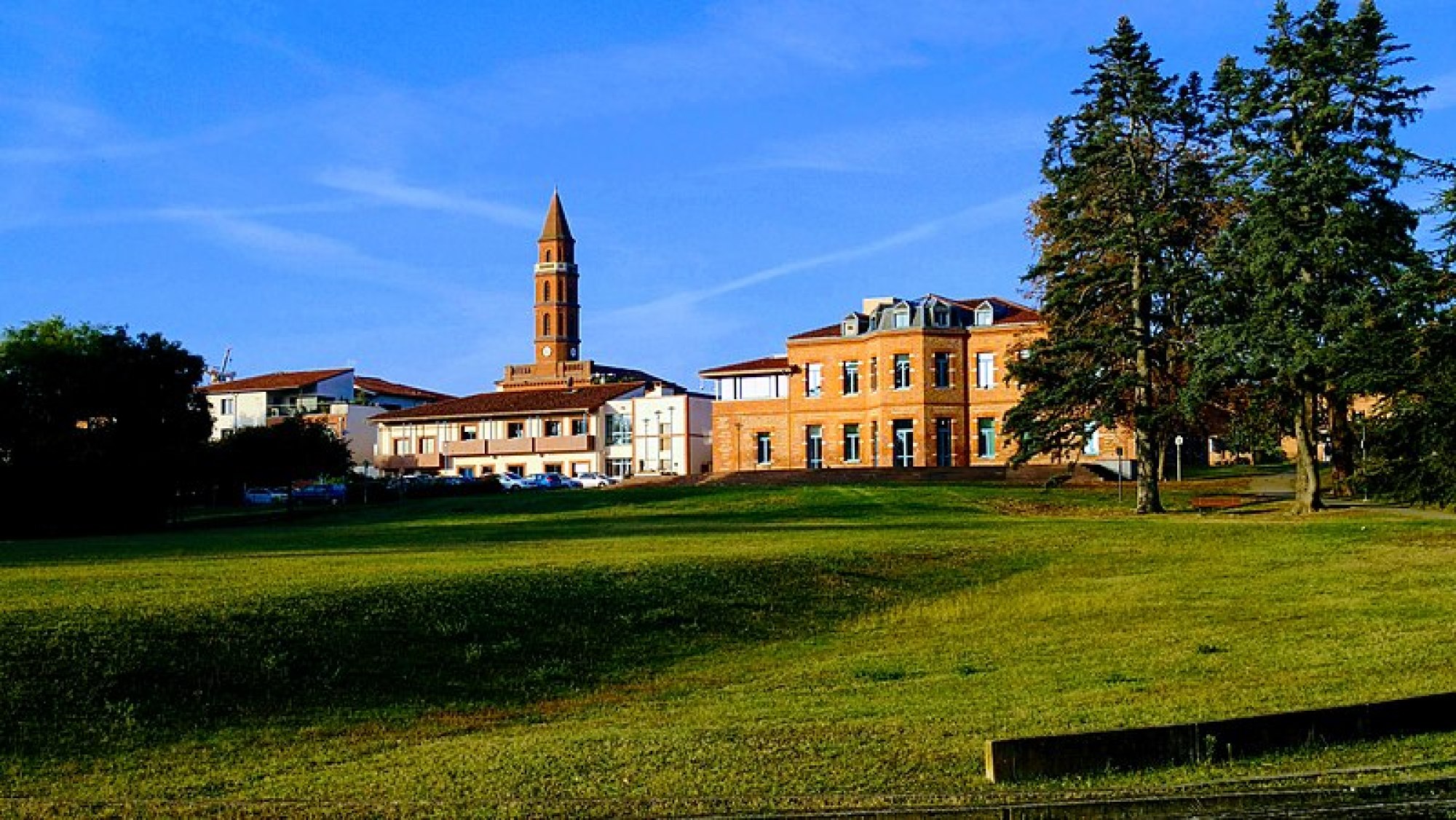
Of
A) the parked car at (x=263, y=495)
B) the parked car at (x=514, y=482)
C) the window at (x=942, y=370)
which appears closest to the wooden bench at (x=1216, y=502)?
the window at (x=942, y=370)

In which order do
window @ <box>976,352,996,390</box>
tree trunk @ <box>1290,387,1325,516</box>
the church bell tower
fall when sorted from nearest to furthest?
tree trunk @ <box>1290,387,1325,516</box> < window @ <box>976,352,996,390</box> < the church bell tower

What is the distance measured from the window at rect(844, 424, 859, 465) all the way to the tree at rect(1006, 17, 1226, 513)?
32.0 meters

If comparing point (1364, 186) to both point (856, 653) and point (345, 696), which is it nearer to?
point (856, 653)

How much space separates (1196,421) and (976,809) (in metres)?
43.6

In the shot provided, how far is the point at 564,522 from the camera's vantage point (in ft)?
163

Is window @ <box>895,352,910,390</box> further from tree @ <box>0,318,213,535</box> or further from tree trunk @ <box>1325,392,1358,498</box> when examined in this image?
tree @ <box>0,318,213,535</box>

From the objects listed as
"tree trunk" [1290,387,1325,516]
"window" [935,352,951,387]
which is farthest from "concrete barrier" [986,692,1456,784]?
"window" [935,352,951,387]

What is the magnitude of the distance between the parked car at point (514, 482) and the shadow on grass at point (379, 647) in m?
59.0

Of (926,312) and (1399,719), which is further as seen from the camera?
(926,312)

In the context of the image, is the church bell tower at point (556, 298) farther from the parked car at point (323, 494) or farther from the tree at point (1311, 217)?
the tree at point (1311, 217)

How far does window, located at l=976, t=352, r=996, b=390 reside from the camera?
8138 cm

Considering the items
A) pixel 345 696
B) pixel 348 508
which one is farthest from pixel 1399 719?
pixel 348 508

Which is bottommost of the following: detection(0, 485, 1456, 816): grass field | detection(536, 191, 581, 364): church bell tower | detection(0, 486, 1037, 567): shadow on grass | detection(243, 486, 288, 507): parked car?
detection(0, 485, 1456, 816): grass field

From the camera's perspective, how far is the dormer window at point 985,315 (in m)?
81.9
